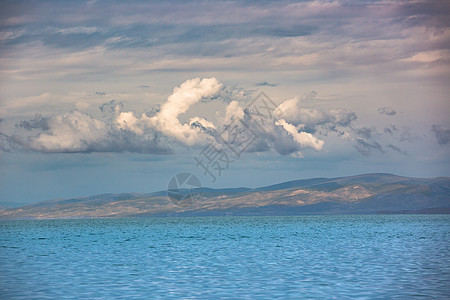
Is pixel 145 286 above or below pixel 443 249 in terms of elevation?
above

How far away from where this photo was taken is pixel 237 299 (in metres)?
38.1

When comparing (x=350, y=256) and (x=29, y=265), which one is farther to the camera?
(x=350, y=256)

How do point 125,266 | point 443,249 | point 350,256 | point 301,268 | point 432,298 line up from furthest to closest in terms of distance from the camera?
point 443,249 → point 350,256 → point 125,266 → point 301,268 → point 432,298

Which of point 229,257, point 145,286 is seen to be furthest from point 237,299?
point 229,257

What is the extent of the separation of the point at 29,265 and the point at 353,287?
3635 centimetres

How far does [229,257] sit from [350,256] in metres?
14.0

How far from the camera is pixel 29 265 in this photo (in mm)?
61781

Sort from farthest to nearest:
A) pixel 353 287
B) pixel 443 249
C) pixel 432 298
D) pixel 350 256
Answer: pixel 443 249
pixel 350 256
pixel 353 287
pixel 432 298

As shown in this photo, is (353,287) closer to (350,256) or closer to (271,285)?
(271,285)

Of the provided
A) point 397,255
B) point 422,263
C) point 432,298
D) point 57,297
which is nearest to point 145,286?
point 57,297

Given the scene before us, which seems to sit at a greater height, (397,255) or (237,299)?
(237,299)

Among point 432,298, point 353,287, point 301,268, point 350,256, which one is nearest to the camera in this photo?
point 432,298

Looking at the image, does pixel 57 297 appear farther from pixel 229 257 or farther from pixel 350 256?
pixel 350 256

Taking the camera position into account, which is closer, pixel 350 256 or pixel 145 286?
pixel 145 286
